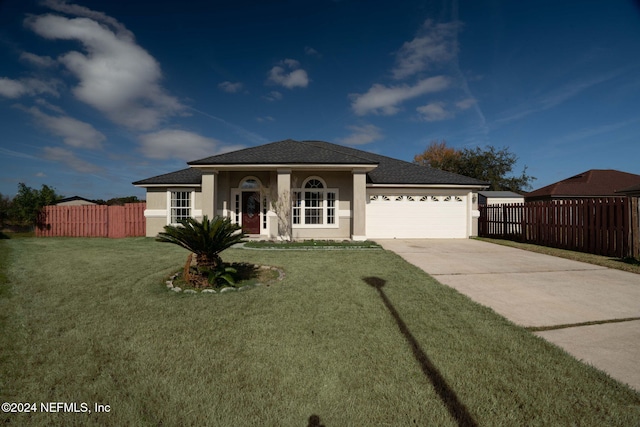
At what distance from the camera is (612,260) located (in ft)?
27.5

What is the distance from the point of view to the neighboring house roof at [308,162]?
Answer: 41.0 ft

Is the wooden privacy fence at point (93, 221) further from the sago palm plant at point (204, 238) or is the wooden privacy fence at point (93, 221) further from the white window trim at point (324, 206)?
the sago palm plant at point (204, 238)

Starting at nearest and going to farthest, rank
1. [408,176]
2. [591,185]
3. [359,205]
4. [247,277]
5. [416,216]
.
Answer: [247,277], [359,205], [416,216], [408,176], [591,185]

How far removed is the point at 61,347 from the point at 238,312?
1.91 meters

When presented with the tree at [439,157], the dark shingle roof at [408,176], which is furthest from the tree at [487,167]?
the dark shingle roof at [408,176]

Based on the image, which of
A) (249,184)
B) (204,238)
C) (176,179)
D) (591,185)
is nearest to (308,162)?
(249,184)

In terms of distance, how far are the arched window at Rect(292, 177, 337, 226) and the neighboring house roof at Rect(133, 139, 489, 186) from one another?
1.50m

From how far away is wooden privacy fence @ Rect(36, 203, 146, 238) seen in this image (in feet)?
50.3

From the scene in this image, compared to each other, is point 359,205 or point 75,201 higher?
point 75,201

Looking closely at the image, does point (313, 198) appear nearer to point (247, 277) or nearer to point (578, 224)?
point (247, 277)

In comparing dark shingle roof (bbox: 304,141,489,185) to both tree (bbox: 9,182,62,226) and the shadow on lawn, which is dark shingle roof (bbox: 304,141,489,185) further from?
tree (bbox: 9,182,62,226)

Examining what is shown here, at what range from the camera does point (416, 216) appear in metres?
14.4

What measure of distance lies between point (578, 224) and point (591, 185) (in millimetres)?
23849

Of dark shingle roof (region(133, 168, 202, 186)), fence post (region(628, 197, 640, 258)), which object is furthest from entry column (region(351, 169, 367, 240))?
fence post (region(628, 197, 640, 258))
